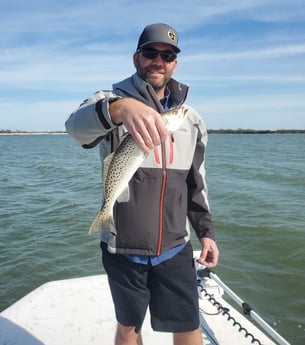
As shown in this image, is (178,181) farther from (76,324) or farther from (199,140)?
(76,324)

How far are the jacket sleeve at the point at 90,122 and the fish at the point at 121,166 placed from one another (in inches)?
6.6

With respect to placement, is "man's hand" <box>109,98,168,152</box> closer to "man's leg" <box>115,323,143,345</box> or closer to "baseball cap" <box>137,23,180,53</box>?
"baseball cap" <box>137,23,180,53</box>

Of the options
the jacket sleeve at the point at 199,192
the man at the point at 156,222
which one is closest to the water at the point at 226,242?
the jacket sleeve at the point at 199,192

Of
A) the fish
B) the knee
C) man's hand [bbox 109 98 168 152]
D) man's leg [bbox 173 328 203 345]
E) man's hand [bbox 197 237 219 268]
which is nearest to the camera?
man's hand [bbox 109 98 168 152]

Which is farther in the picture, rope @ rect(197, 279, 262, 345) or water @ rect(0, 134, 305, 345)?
water @ rect(0, 134, 305, 345)

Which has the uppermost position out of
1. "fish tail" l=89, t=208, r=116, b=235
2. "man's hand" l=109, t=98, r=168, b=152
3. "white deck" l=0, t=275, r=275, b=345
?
"man's hand" l=109, t=98, r=168, b=152

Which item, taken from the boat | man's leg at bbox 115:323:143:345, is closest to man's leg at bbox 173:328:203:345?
man's leg at bbox 115:323:143:345

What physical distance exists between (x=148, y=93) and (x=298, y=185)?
18.1 metres

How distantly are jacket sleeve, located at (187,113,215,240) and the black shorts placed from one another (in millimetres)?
383

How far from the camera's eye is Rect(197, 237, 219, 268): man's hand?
3494mm

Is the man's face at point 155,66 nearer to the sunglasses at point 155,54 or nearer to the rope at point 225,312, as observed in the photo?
the sunglasses at point 155,54

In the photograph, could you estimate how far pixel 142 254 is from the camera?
2.95 meters

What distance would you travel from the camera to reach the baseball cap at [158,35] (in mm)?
2854

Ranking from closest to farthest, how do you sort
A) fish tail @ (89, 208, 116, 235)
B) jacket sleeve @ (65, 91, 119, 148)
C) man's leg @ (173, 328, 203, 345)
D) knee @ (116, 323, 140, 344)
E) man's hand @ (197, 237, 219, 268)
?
jacket sleeve @ (65, 91, 119, 148) → fish tail @ (89, 208, 116, 235) → knee @ (116, 323, 140, 344) → man's leg @ (173, 328, 203, 345) → man's hand @ (197, 237, 219, 268)
